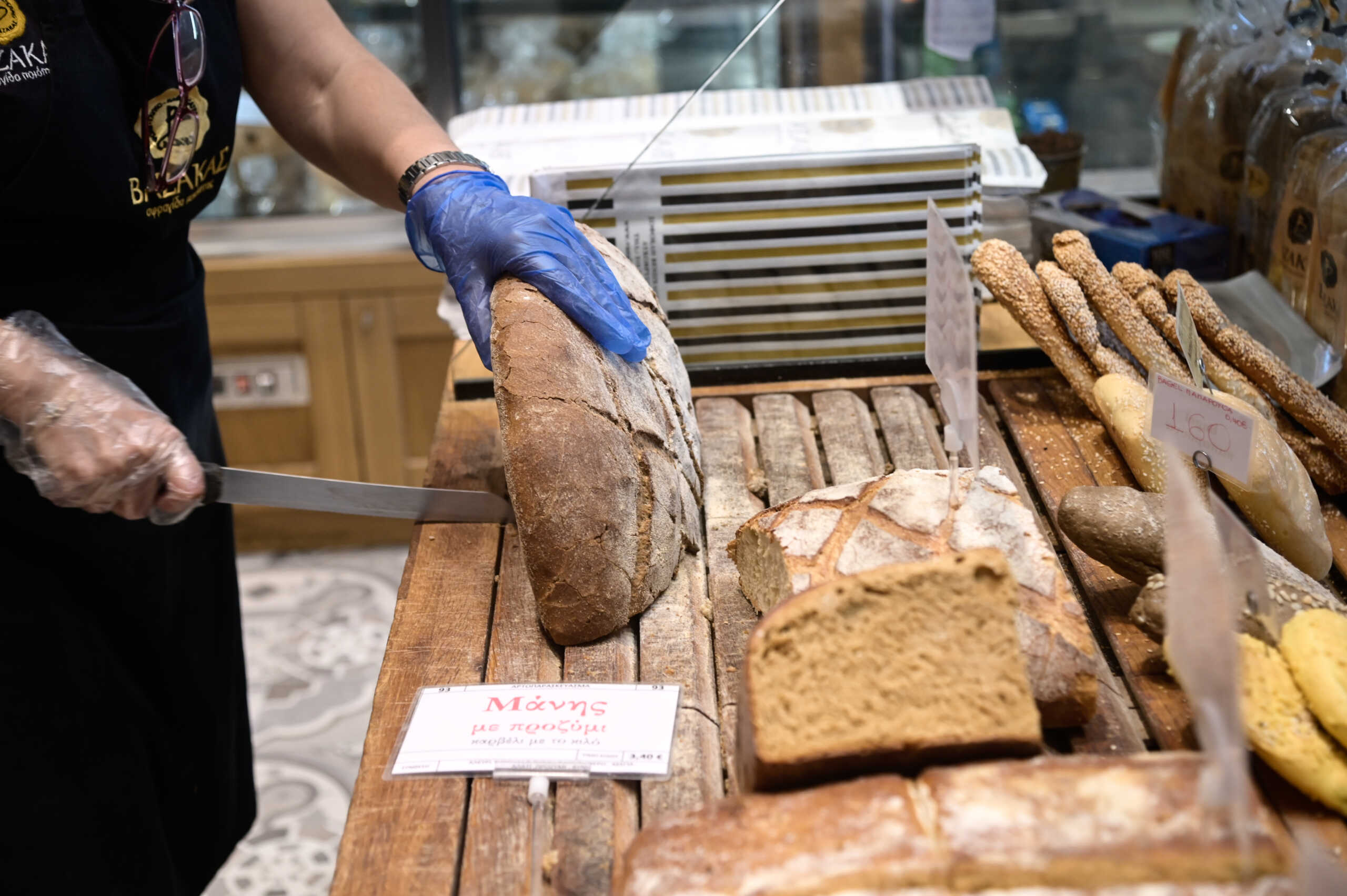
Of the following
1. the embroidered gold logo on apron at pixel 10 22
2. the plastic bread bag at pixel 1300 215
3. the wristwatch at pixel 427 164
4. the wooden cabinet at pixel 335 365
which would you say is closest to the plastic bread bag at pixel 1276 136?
the plastic bread bag at pixel 1300 215

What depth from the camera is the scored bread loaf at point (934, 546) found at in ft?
3.87

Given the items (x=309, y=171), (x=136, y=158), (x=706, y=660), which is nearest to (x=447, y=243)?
(x=136, y=158)

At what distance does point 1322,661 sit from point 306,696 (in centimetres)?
259

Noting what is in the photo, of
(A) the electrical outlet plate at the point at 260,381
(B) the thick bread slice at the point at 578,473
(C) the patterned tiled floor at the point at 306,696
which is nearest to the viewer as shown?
(B) the thick bread slice at the point at 578,473

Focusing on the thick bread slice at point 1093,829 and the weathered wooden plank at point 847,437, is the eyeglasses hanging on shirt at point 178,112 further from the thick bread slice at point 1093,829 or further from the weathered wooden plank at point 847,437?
the thick bread slice at point 1093,829

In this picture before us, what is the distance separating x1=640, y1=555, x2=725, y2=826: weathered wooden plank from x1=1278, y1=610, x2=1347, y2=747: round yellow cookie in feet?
1.93

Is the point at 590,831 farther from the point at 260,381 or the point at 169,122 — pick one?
the point at 260,381

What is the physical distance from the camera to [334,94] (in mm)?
1881

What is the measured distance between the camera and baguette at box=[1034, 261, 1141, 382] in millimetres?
1801

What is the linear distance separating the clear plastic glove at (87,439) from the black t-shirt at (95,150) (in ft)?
0.65

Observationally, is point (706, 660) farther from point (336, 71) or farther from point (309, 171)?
point (309, 171)

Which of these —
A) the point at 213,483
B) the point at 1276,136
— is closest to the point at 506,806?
the point at 213,483

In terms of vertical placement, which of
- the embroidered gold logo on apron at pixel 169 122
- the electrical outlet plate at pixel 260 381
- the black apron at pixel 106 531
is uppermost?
the embroidered gold logo on apron at pixel 169 122

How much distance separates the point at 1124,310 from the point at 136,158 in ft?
5.09
